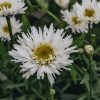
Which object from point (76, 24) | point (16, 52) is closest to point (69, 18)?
point (76, 24)

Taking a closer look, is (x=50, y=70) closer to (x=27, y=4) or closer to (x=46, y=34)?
(x=46, y=34)

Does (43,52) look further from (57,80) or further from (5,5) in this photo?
(57,80)

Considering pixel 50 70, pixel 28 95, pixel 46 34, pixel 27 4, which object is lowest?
pixel 28 95

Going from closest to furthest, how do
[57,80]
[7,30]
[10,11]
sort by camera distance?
[10,11] < [7,30] < [57,80]

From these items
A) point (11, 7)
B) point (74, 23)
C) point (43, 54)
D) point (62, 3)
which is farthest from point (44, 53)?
point (62, 3)

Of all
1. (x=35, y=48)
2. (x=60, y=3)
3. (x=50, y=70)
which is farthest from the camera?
(x=60, y=3)

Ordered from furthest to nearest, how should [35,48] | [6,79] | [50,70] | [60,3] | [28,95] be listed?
[60,3], [6,79], [28,95], [35,48], [50,70]

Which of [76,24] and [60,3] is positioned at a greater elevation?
[60,3]
